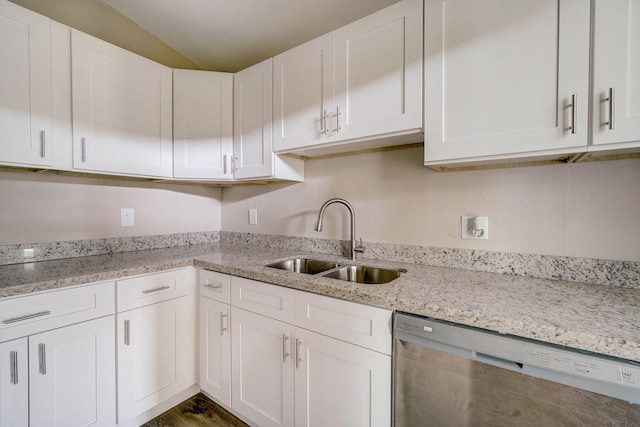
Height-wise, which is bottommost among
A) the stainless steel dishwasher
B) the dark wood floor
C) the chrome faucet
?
the dark wood floor

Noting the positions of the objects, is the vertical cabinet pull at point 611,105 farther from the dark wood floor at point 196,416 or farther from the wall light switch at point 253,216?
the dark wood floor at point 196,416

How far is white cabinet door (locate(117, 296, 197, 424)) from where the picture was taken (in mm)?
1344

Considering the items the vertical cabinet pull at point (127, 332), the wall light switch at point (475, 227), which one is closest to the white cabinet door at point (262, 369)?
the vertical cabinet pull at point (127, 332)

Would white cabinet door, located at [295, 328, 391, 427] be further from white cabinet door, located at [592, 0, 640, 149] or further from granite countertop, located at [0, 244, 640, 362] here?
white cabinet door, located at [592, 0, 640, 149]

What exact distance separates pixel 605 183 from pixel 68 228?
2.68 metres

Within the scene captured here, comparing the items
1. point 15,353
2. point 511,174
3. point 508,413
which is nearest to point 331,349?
point 508,413

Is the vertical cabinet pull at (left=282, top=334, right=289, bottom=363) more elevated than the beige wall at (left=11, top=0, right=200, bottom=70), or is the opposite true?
the beige wall at (left=11, top=0, right=200, bottom=70)

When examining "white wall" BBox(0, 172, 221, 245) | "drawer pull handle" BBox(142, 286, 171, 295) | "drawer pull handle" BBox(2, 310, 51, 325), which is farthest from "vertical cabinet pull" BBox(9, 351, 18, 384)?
"white wall" BBox(0, 172, 221, 245)

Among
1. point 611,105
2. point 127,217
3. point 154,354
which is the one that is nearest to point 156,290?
point 154,354

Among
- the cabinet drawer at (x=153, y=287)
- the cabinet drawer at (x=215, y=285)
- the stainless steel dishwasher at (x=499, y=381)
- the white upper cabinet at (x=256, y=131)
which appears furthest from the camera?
the white upper cabinet at (x=256, y=131)

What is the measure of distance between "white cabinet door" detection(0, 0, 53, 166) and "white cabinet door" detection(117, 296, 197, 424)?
0.90 metres

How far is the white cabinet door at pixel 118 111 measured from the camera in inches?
55.9

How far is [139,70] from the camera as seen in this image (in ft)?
5.39

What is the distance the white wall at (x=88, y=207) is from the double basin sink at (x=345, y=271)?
1.08 meters
